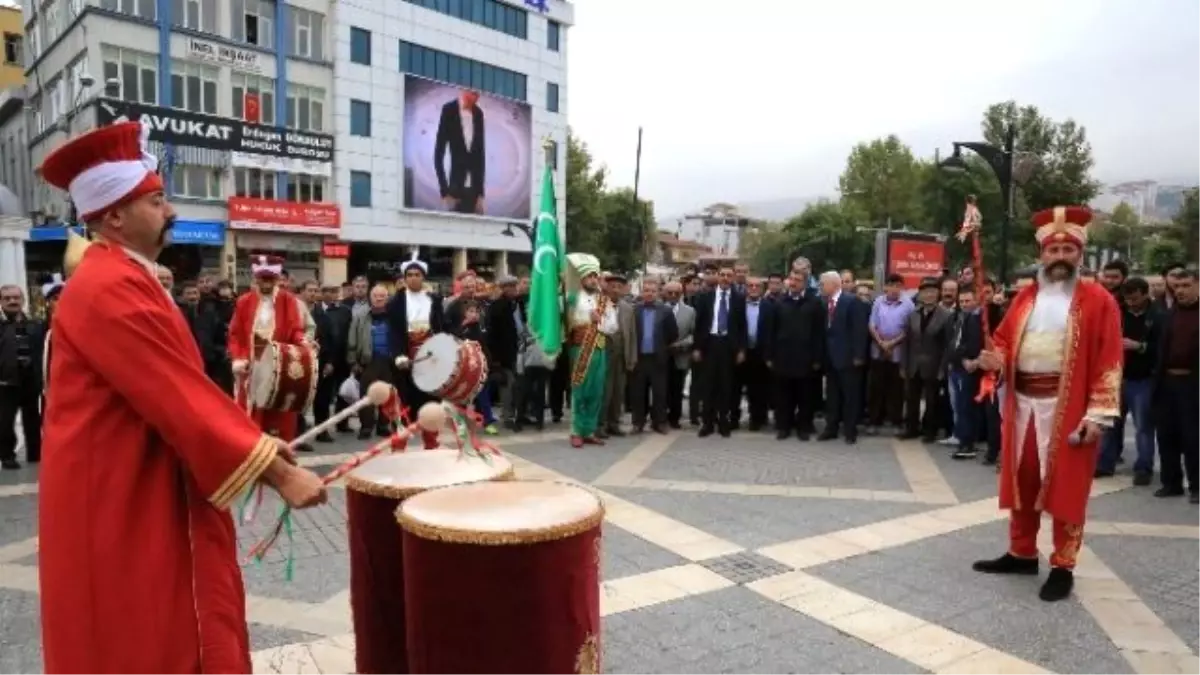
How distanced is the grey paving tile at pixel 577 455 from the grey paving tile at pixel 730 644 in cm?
313

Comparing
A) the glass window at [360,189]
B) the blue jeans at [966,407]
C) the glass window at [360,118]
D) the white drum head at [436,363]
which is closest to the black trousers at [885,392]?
the blue jeans at [966,407]

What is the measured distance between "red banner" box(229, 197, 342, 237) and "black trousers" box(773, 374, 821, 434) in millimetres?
22860

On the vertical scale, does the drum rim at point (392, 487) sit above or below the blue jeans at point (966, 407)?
above

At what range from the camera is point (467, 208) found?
35.3 m

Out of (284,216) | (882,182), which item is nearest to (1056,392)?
(284,216)

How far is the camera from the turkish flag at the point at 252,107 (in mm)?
28406

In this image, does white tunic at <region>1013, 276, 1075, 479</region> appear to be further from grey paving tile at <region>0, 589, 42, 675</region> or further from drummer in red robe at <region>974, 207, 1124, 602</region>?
grey paving tile at <region>0, 589, 42, 675</region>

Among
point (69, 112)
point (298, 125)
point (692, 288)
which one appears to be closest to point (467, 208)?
point (298, 125)

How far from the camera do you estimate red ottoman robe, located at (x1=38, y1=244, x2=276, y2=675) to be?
215 centimetres

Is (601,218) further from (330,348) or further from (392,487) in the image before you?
(392,487)

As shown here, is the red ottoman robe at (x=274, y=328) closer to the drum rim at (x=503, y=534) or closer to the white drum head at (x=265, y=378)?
the white drum head at (x=265, y=378)

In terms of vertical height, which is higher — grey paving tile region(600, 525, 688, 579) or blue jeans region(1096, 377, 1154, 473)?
blue jeans region(1096, 377, 1154, 473)

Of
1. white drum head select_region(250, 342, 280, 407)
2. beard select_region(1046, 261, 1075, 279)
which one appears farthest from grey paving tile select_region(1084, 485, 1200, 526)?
white drum head select_region(250, 342, 280, 407)

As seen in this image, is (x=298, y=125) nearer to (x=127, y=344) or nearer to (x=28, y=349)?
(x=28, y=349)
